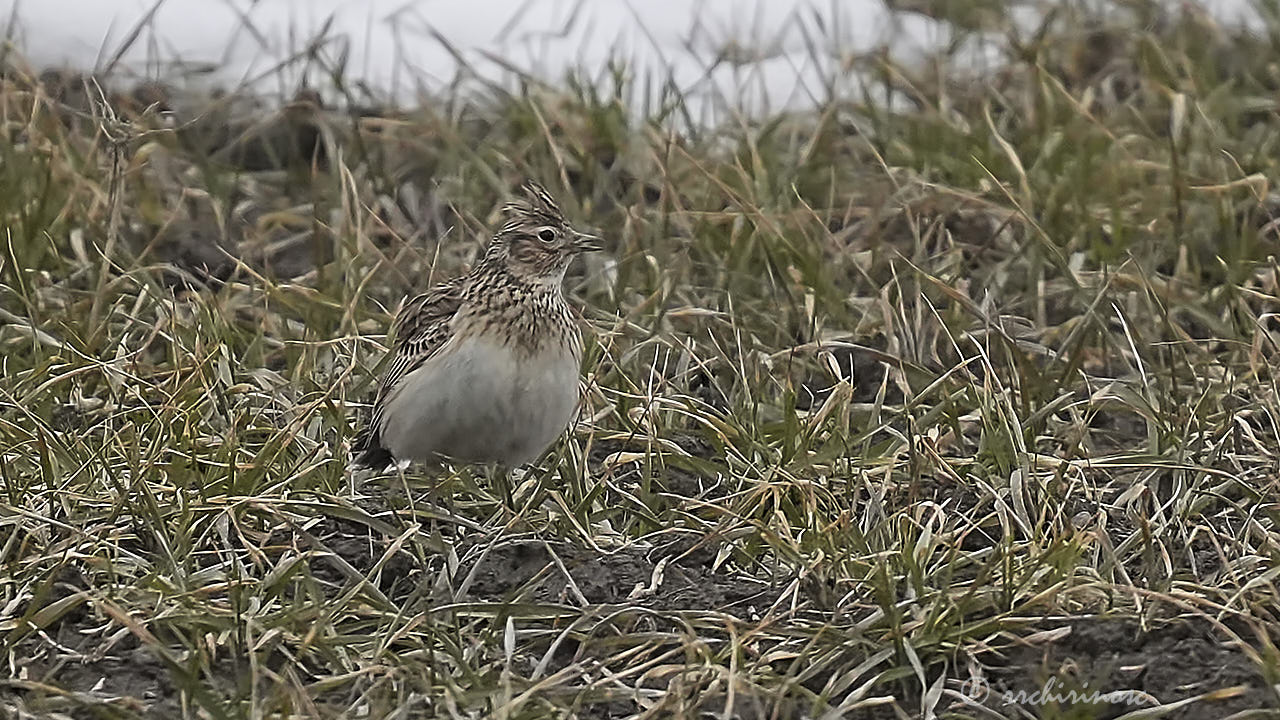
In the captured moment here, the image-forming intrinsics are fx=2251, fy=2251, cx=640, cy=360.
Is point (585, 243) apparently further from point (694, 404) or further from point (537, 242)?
point (694, 404)

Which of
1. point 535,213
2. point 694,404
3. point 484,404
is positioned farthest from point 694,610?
point 535,213

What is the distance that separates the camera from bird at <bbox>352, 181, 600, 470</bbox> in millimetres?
6156

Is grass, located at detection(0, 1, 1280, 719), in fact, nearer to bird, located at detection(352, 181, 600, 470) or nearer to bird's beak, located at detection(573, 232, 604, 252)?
bird, located at detection(352, 181, 600, 470)

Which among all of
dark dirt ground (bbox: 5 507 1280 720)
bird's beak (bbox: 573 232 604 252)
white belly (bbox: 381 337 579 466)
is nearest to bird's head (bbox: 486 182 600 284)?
bird's beak (bbox: 573 232 604 252)

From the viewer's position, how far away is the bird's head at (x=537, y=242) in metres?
6.58

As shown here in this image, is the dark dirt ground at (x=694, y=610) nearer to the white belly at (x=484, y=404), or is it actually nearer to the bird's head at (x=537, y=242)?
the white belly at (x=484, y=404)

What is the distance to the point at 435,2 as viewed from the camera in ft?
34.4

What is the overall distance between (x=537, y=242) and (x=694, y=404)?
0.67 meters

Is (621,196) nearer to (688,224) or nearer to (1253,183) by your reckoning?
(688,224)

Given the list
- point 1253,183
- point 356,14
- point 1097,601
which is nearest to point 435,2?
point 356,14

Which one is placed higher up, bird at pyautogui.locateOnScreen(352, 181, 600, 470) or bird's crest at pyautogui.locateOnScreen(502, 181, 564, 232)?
bird's crest at pyautogui.locateOnScreen(502, 181, 564, 232)

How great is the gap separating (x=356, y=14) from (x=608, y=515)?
4677mm

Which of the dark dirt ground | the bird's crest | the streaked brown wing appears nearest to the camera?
the dark dirt ground

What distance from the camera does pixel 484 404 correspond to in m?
6.16
